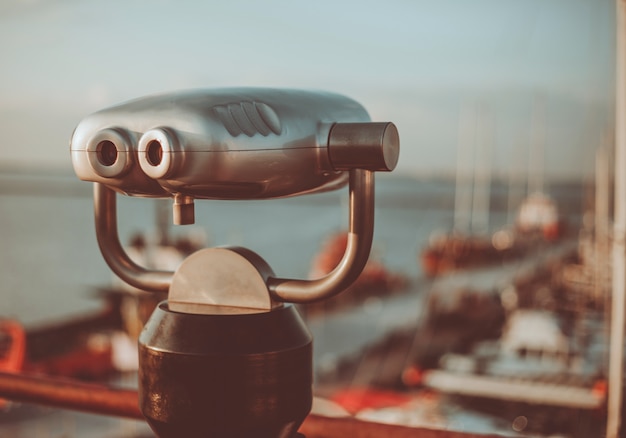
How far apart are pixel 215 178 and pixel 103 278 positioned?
1673 inches

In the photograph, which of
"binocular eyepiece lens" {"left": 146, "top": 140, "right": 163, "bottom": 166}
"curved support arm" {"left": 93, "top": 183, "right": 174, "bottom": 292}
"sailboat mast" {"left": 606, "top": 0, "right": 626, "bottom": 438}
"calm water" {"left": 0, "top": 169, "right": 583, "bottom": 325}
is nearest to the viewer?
"binocular eyepiece lens" {"left": 146, "top": 140, "right": 163, "bottom": 166}

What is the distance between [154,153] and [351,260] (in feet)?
0.68

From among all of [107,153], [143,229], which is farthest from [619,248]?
[143,229]

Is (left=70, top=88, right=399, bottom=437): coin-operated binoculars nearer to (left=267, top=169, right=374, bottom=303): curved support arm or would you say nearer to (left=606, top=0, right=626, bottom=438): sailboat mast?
(left=267, top=169, right=374, bottom=303): curved support arm

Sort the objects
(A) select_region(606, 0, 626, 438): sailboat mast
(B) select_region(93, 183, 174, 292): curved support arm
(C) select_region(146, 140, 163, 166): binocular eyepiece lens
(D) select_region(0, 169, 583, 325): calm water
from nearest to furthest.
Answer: (C) select_region(146, 140, 163, 166): binocular eyepiece lens
(B) select_region(93, 183, 174, 292): curved support arm
(A) select_region(606, 0, 626, 438): sailboat mast
(D) select_region(0, 169, 583, 325): calm water

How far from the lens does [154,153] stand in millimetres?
686

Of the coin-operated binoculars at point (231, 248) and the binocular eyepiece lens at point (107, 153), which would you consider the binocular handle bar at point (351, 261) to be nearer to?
the coin-operated binoculars at point (231, 248)

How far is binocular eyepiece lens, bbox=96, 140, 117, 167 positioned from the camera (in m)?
0.72

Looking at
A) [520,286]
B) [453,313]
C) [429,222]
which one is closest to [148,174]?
[520,286]

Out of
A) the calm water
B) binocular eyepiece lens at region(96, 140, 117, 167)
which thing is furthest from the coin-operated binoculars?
the calm water

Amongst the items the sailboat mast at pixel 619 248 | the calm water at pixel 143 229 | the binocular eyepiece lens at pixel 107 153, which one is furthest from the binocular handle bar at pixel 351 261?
the calm water at pixel 143 229

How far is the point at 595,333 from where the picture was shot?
11688 mm

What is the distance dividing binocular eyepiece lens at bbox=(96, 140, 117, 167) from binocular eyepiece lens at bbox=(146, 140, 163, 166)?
0.18 feet

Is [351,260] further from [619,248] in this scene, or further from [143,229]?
[143,229]
